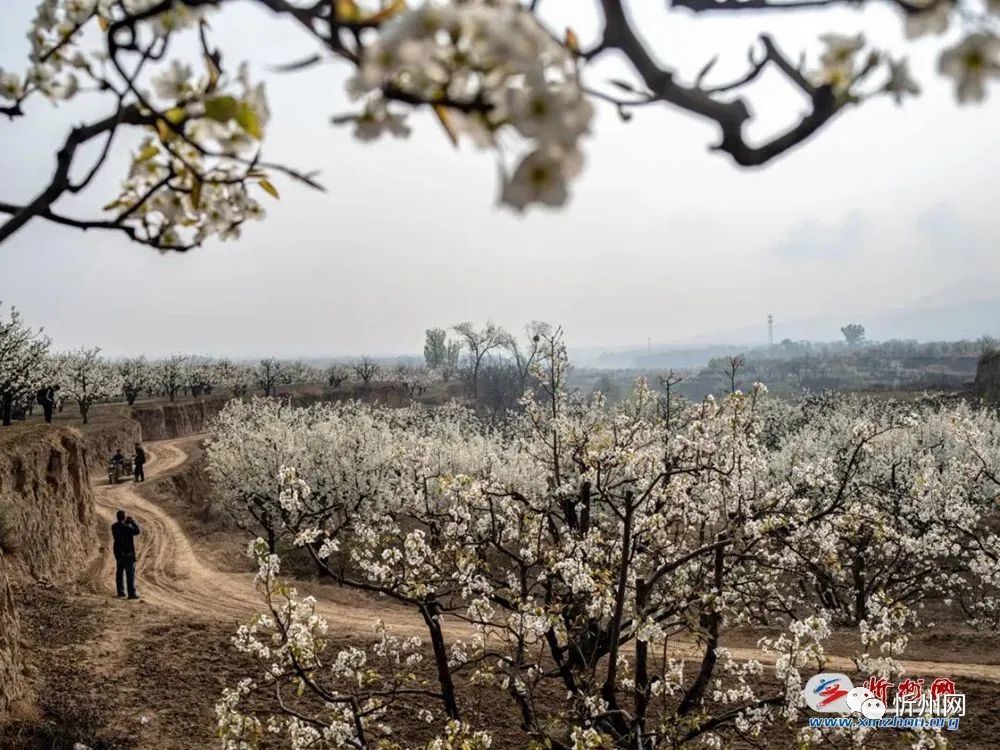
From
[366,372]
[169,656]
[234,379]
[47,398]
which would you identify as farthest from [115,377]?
[169,656]

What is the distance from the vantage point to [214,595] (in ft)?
61.0

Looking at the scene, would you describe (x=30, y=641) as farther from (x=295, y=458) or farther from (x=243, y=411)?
(x=243, y=411)

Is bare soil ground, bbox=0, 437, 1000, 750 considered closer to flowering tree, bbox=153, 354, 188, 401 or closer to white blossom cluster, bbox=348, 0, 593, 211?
white blossom cluster, bbox=348, 0, 593, 211

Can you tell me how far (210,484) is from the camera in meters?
35.9

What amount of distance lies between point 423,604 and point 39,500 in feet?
61.3

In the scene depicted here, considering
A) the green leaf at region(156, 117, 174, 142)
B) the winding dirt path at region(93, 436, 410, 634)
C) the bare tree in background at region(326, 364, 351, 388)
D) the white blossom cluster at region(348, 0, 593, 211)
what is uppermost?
the green leaf at region(156, 117, 174, 142)

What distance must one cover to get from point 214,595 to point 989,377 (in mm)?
78783

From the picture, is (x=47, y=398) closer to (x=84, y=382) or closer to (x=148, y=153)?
(x=84, y=382)

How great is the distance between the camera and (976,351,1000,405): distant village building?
211 ft

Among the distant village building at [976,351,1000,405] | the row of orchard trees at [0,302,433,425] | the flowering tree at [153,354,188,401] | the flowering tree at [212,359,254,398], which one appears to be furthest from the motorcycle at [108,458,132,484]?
the distant village building at [976,351,1000,405]

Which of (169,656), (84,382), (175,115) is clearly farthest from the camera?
(84,382)

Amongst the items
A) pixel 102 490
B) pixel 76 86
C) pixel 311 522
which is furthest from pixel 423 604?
pixel 102 490

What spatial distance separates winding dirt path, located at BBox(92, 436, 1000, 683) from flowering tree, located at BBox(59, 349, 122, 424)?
1859 cm

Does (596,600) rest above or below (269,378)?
below
